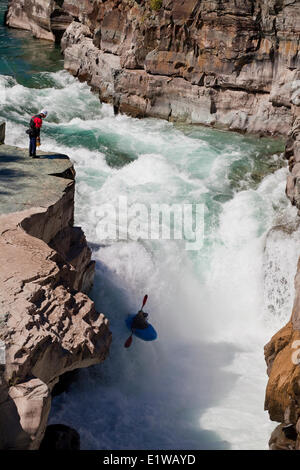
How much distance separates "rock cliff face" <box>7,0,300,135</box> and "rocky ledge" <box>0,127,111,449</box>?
38.1ft

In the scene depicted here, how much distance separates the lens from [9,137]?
1992 centimetres

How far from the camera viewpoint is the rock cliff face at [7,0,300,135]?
21219 millimetres

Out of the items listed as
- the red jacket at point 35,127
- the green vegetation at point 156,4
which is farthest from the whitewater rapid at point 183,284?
the green vegetation at point 156,4

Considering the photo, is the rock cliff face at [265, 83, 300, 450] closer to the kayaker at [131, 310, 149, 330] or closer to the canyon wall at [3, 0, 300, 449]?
the kayaker at [131, 310, 149, 330]

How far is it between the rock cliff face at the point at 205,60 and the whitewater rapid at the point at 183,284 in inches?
41.6

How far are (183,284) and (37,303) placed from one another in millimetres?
6805

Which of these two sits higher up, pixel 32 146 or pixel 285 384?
pixel 32 146

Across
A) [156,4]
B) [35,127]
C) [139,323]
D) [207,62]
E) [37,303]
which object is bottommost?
[139,323]

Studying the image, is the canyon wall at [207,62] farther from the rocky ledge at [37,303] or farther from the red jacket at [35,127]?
the rocky ledge at [37,303]

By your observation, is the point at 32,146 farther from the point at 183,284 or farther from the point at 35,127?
the point at 183,284

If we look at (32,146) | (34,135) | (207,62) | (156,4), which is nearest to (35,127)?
(34,135)

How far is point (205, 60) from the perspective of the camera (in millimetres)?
22375

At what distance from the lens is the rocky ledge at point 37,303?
24.6 ft
